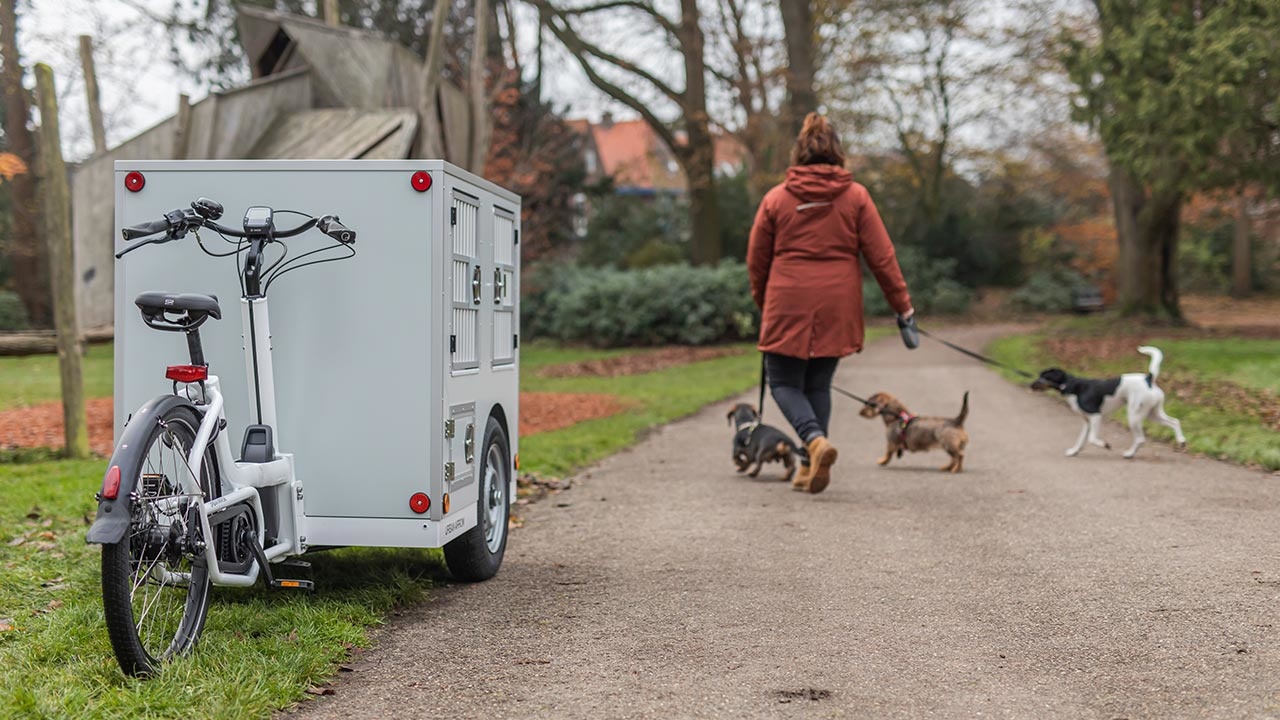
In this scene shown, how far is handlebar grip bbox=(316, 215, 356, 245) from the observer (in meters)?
4.66

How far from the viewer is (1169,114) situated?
61.2 feet

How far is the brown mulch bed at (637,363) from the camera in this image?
2117cm

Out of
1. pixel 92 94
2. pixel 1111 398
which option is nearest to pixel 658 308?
pixel 92 94

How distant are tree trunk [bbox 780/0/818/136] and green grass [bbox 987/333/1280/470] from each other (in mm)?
6646

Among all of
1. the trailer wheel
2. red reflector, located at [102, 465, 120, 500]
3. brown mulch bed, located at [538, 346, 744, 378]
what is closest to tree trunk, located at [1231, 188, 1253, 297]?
brown mulch bed, located at [538, 346, 744, 378]

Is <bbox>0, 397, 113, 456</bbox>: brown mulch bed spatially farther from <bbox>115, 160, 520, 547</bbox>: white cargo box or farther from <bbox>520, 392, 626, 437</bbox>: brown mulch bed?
<bbox>115, 160, 520, 547</bbox>: white cargo box

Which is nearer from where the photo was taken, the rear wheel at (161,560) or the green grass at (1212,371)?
the rear wheel at (161,560)

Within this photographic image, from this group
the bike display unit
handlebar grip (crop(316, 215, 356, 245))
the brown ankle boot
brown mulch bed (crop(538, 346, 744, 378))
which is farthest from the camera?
brown mulch bed (crop(538, 346, 744, 378))

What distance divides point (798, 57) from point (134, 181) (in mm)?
22932

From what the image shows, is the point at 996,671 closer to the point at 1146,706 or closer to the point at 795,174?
the point at 1146,706

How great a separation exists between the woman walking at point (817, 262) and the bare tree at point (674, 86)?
19382mm

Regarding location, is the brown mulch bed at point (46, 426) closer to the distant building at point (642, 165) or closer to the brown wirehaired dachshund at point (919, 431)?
the brown wirehaired dachshund at point (919, 431)

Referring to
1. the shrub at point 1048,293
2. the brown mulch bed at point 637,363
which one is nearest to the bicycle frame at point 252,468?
the brown mulch bed at point 637,363

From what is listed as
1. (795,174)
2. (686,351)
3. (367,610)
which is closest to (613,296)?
(686,351)
